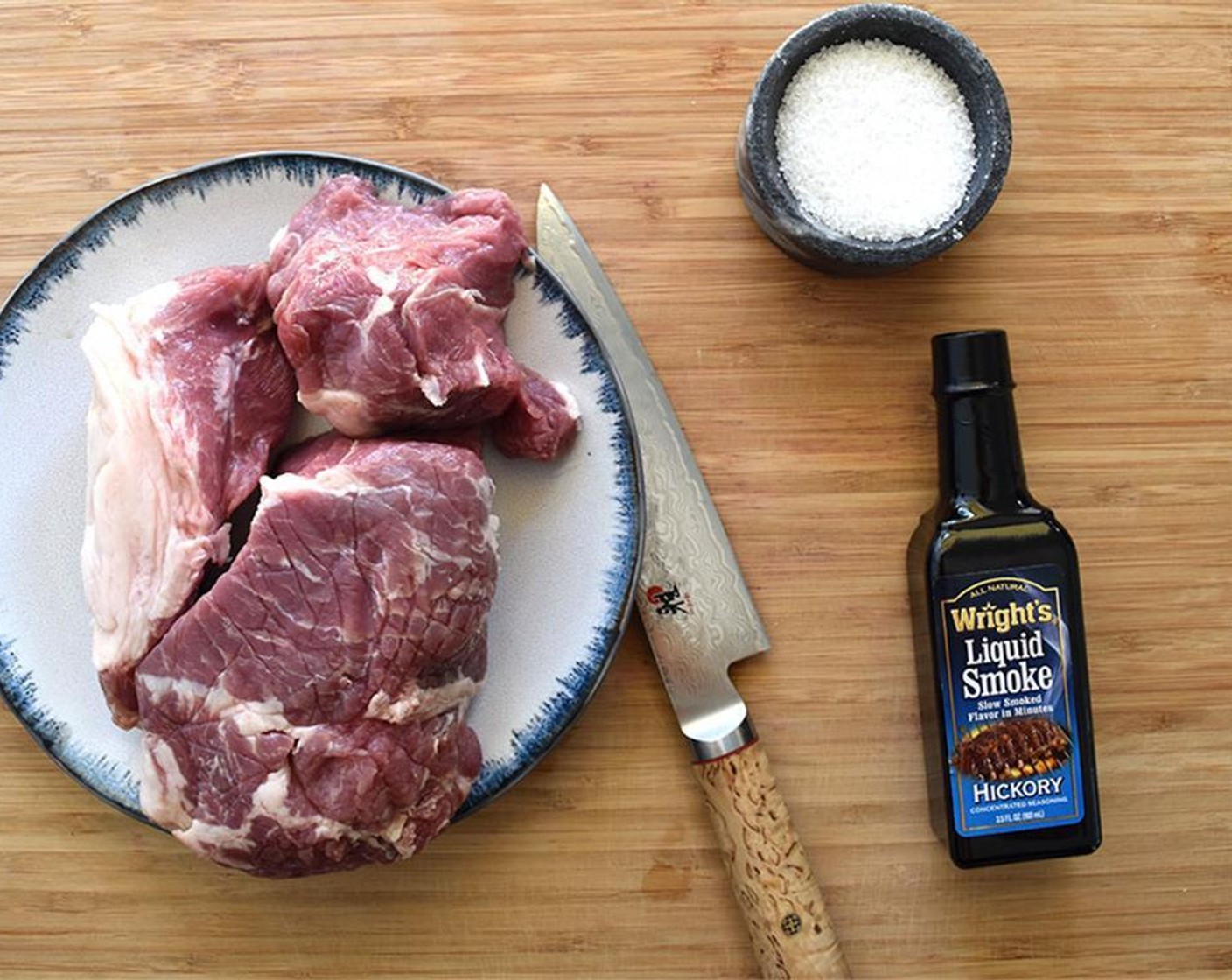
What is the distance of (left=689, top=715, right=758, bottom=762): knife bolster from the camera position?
1.91 m

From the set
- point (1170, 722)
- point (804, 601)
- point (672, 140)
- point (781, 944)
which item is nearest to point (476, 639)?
point (804, 601)

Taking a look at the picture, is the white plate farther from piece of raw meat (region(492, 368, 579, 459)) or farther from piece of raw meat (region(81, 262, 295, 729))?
piece of raw meat (region(81, 262, 295, 729))

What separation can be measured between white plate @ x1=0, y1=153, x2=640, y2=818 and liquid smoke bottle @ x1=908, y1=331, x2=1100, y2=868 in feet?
1.67

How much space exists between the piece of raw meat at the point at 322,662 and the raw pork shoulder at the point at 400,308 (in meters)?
0.10

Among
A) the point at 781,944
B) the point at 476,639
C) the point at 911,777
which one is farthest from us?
the point at 911,777

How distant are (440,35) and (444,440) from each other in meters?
0.72

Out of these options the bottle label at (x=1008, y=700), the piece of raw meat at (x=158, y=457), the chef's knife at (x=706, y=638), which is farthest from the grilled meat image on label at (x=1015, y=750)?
the piece of raw meat at (x=158, y=457)

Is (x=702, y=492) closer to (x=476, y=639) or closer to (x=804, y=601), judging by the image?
(x=804, y=601)

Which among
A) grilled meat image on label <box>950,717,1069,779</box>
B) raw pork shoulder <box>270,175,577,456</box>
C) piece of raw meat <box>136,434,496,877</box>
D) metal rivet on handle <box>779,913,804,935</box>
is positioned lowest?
metal rivet on handle <box>779,913,804,935</box>

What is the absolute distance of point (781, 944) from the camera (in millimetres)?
1903

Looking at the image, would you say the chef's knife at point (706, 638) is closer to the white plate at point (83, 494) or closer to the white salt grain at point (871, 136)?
the white plate at point (83, 494)

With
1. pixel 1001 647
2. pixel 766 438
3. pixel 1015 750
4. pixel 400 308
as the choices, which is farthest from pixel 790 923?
pixel 400 308

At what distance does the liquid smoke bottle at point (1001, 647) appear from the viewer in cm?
183

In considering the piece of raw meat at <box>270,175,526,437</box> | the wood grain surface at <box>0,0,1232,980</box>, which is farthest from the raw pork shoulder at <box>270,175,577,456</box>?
the wood grain surface at <box>0,0,1232,980</box>
